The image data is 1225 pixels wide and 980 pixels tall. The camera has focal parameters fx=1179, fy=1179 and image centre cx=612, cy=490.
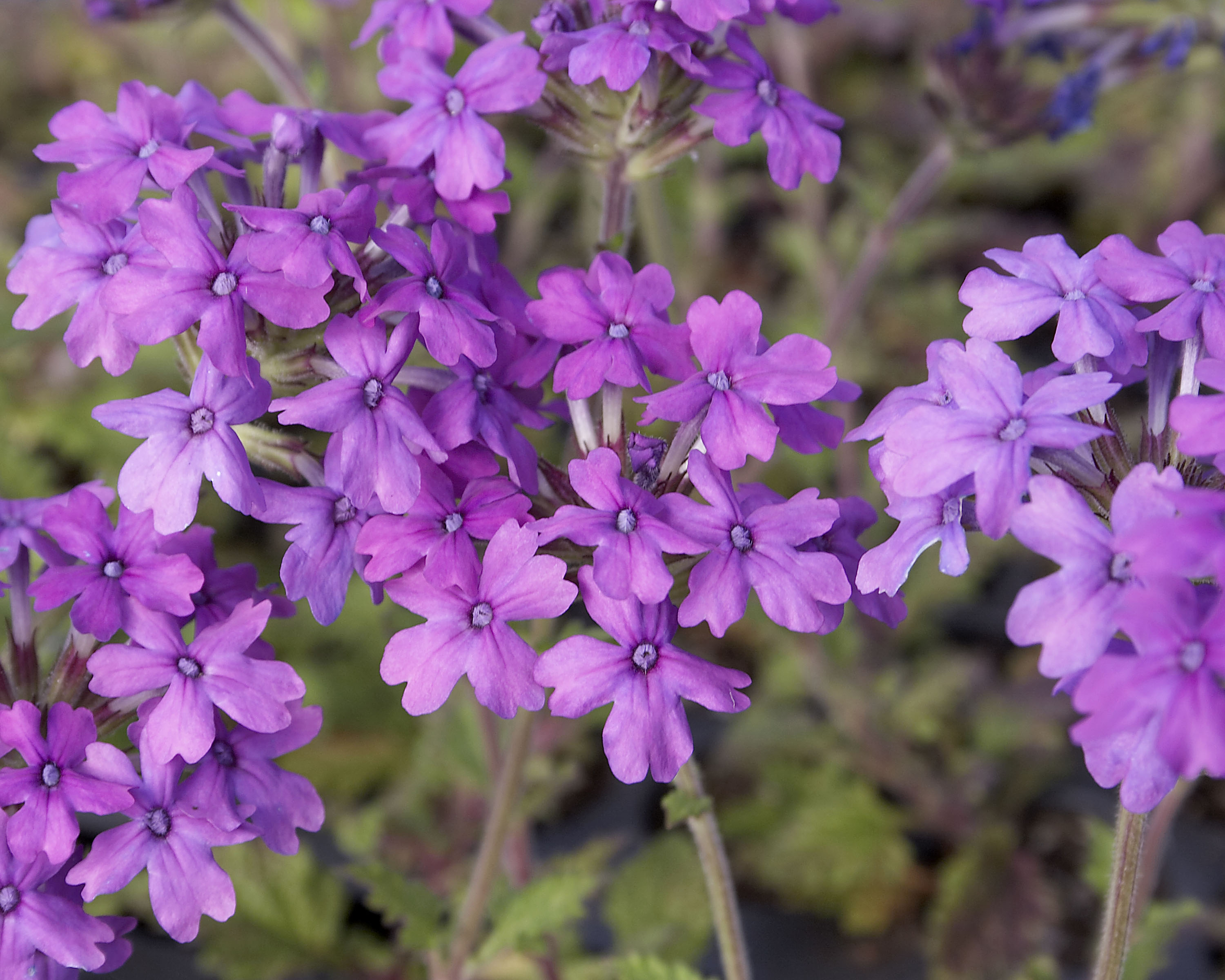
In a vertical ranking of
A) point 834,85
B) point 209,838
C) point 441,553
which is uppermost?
point 441,553

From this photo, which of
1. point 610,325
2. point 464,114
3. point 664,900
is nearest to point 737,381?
point 610,325

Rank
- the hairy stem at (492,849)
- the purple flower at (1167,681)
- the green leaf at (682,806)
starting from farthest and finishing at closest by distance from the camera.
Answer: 1. the hairy stem at (492,849)
2. the green leaf at (682,806)
3. the purple flower at (1167,681)

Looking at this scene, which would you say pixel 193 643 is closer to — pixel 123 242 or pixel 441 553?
pixel 441 553

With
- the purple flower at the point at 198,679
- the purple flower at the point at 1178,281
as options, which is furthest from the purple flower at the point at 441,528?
the purple flower at the point at 1178,281

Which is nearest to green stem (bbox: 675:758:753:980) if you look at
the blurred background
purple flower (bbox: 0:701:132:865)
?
the blurred background

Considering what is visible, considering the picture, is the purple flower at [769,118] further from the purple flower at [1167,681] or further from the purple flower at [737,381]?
the purple flower at [1167,681]

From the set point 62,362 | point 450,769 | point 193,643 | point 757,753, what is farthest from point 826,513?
point 62,362

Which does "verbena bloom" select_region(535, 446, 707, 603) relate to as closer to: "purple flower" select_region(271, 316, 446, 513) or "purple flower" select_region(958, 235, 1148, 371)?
"purple flower" select_region(271, 316, 446, 513)
